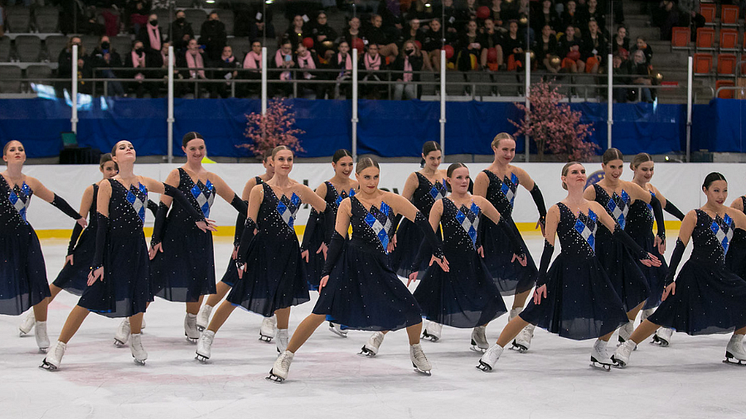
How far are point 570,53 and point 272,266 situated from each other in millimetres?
11642

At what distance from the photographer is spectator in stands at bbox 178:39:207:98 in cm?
1501

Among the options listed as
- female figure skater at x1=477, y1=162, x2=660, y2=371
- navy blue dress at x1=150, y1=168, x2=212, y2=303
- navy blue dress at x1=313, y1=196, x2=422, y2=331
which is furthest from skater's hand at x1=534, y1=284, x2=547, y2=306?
navy blue dress at x1=150, y1=168, x2=212, y2=303

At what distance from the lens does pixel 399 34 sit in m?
16.1

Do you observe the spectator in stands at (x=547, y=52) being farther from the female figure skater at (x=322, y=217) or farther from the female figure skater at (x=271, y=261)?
the female figure skater at (x=271, y=261)

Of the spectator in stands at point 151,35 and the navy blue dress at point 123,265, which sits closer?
the navy blue dress at point 123,265

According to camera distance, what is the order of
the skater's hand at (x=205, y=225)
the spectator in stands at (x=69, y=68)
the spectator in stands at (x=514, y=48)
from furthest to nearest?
the spectator in stands at (x=514, y=48), the spectator in stands at (x=69, y=68), the skater's hand at (x=205, y=225)

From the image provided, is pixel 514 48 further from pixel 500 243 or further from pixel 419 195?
pixel 500 243

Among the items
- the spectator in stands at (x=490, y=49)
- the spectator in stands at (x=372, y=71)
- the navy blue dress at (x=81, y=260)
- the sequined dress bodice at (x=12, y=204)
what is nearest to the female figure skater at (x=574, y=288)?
the navy blue dress at (x=81, y=260)

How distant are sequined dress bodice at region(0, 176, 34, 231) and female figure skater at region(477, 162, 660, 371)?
359cm

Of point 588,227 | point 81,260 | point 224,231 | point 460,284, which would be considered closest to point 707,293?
point 588,227

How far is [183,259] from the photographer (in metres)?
6.86

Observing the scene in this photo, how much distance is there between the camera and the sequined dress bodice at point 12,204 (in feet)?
21.7

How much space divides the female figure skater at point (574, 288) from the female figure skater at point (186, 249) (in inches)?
90.2

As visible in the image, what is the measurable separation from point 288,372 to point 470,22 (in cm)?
1167
